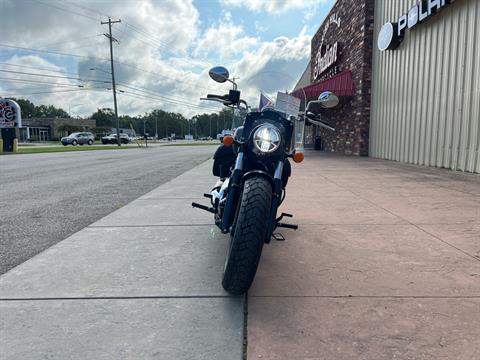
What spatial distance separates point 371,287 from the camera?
2.60 m

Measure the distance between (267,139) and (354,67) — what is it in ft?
51.4

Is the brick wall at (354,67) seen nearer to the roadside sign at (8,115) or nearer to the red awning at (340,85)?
the red awning at (340,85)

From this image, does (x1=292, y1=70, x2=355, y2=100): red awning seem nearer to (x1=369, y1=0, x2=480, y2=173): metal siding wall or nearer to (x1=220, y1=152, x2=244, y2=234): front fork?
(x1=369, y1=0, x2=480, y2=173): metal siding wall

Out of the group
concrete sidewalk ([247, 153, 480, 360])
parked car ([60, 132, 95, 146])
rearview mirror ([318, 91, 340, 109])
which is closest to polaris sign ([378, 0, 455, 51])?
concrete sidewalk ([247, 153, 480, 360])

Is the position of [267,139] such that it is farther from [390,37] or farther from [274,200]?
[390,37]

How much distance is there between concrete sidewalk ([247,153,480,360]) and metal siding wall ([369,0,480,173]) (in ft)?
15.7

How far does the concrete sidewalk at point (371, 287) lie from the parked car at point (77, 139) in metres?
45.3

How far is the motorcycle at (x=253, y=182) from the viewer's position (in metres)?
2.37

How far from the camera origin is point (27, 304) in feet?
7.83

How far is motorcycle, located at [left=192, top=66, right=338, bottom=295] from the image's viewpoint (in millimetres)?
2371

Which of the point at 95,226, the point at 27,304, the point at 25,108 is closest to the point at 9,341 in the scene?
the point at 27,304

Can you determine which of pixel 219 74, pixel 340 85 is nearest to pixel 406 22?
pixel 340 85

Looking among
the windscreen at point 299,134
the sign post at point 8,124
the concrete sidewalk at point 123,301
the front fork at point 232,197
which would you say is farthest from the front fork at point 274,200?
the sign post at point 8,124

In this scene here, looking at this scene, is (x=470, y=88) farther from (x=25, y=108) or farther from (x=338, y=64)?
(x=25, y=108)
